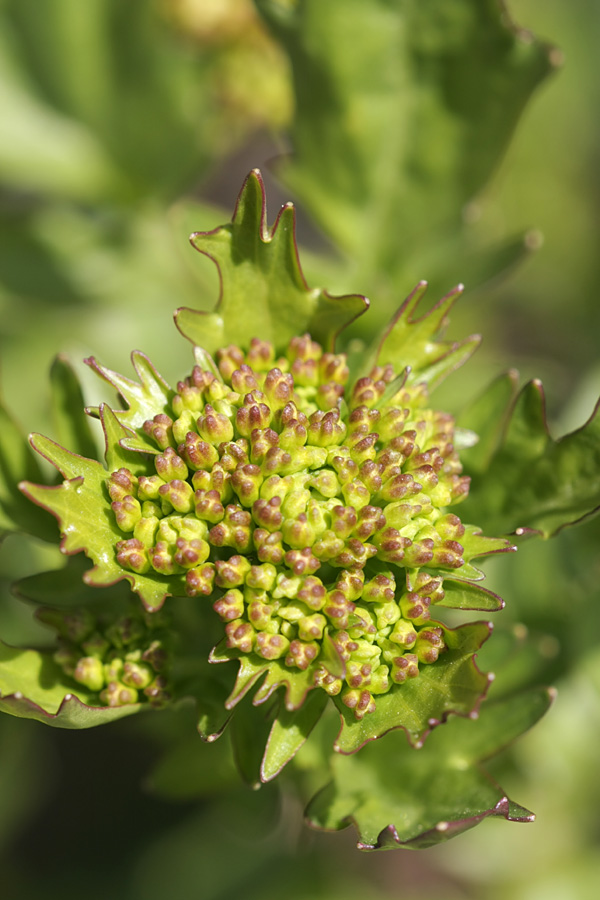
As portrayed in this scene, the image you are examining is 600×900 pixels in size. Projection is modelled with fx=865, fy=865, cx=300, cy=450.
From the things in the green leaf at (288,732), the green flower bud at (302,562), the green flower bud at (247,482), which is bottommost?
the green leaf at (288,732)

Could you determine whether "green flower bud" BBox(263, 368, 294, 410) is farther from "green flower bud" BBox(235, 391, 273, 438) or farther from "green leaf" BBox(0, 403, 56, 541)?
"green leaf" BBox(0, 403, 56, 541)

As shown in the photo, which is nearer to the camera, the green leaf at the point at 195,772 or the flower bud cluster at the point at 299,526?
the flower bud cluster at the point at 299,526

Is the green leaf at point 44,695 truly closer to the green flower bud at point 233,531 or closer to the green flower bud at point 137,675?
the green flower bud at point 137,675

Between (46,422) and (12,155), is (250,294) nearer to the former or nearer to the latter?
(46,422)

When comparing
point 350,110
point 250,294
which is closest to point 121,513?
point 250,294

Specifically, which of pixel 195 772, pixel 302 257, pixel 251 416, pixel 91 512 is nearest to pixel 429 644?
pixel 251 416

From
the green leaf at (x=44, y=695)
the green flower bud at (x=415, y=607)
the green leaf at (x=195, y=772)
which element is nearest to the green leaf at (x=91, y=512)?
the green leaf at (x=44, y=695)

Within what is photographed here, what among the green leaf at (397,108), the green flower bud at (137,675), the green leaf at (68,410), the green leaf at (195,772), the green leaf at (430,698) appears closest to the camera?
the green leaf at (430,698)
